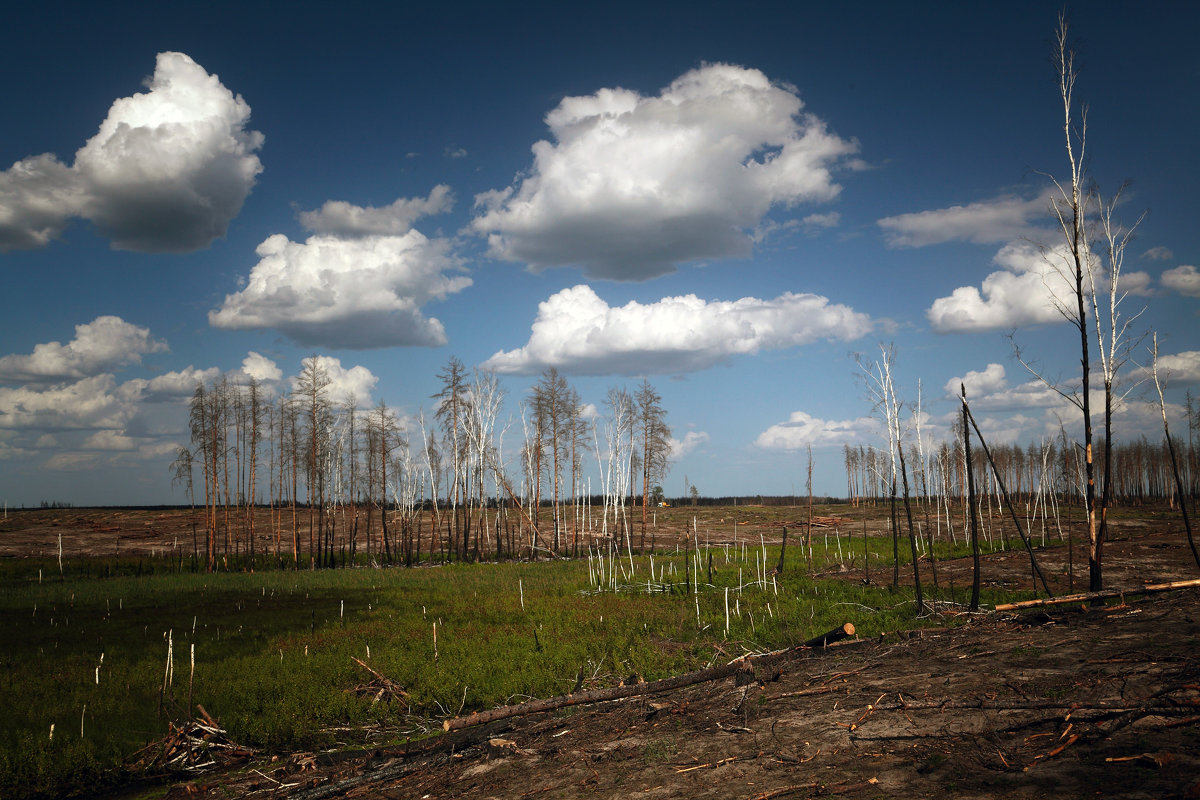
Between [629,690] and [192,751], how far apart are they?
7.69 m

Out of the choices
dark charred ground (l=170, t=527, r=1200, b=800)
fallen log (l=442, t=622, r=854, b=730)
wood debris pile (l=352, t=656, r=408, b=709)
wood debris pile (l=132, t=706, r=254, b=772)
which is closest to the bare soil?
dark charred ground (l=170, t=527, r=1200, b=800)

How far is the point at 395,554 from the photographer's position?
50531 millimetres

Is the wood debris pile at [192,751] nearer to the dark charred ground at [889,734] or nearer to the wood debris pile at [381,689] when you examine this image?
the dark charred ground at [889,734]

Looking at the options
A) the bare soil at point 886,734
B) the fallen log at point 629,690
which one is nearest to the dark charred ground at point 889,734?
the bare soil at point 886,734

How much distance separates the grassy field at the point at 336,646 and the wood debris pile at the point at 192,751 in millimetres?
407

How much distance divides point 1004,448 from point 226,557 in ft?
318

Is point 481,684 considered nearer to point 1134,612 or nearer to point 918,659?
point 918,659

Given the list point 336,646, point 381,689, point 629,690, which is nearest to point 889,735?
point 629,690

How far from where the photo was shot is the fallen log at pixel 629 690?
341 inches

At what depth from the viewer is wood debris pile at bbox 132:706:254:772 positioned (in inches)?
413

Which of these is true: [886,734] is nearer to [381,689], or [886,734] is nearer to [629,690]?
[629,690]

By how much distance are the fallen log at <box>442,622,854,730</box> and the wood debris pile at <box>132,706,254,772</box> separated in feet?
13.7

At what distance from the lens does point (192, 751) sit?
10.8 m

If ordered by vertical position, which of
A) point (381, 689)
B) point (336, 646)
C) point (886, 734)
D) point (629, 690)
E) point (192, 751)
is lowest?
point (336, 646)
